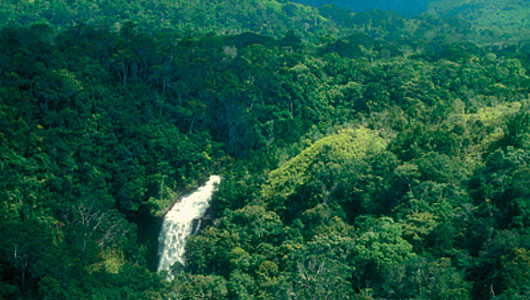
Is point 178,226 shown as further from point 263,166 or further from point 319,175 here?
point 319,175

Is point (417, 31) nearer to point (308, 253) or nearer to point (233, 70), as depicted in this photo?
point (233, 70)

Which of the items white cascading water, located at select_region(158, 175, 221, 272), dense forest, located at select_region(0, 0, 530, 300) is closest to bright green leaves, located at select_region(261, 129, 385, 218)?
dense forest, located at select_region(0, 0, 530, 300)

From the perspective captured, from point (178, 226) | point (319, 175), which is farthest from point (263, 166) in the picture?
point (178, 226)

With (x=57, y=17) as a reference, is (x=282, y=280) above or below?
below

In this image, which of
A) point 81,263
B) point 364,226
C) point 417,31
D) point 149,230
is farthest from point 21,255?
point 417,31

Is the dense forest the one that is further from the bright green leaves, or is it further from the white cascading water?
the white cascading water
